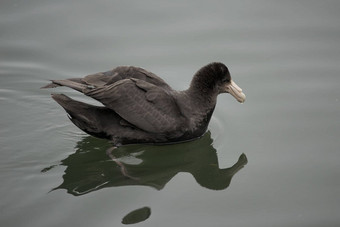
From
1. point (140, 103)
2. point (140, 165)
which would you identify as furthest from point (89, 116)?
point (140, 165)

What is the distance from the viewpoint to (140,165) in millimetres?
7648

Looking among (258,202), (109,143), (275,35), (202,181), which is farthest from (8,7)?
(258,202)

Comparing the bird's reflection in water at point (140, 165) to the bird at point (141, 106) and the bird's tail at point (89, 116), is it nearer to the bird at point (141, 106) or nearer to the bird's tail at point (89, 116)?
the bird at point (141, 106)

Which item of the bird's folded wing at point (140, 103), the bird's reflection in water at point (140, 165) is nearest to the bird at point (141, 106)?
the bird's folded wing at point (140, 103)

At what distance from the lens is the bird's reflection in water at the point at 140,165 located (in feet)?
23.6

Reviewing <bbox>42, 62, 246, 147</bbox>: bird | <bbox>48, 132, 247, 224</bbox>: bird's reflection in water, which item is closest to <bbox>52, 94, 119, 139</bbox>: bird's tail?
<bbox>42, 62, 246, 147</bbox>: bird

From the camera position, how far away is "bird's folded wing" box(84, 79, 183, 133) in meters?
7.80

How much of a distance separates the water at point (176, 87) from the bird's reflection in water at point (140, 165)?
0.08ft

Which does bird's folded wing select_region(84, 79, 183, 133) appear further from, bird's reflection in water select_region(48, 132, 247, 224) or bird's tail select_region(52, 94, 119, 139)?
bird's reflection in water select_region(48, 132, 247, 224)

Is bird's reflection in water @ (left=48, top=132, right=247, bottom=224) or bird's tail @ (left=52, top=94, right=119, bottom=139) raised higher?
bird's tail @ (left=52, top=94, right=119, bottom=139)

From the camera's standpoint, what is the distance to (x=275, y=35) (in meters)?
10.5

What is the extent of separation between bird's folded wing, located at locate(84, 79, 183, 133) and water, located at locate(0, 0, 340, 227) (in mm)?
433

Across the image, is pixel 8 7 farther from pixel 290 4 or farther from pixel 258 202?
pixel 258 202

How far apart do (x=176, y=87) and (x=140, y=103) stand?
1721 millimetres
